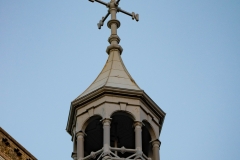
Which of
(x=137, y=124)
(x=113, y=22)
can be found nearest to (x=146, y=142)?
(x=137, y=124)

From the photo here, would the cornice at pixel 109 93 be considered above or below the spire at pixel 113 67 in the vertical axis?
below

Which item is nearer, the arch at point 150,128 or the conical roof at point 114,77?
the arch at point 150,128

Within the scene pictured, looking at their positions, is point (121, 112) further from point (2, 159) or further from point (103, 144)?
point (2, 159)

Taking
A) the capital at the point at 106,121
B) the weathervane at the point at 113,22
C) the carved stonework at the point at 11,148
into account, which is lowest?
the carved stonework at the point at 11,148

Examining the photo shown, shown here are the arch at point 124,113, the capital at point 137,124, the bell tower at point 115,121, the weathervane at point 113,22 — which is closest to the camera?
the bell tower at point 115,121

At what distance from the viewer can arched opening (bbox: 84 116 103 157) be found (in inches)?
1319

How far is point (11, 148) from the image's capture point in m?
30.3

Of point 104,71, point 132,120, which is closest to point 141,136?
point 132,120

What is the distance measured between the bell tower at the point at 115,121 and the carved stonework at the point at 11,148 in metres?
2.26

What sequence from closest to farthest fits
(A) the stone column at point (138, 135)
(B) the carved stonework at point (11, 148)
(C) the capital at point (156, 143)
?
(B) the carved stonework at point (11, 148)
(A) the stone column at point (138, 135)
(C) the capital at point (156, 143)

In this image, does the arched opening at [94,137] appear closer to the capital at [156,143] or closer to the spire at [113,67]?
the spire at [113,67]

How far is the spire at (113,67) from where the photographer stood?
33531 millimetres

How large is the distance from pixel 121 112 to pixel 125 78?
5.90ft

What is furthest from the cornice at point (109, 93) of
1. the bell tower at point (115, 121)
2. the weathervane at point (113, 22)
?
the weathervane at point (113, 22)
